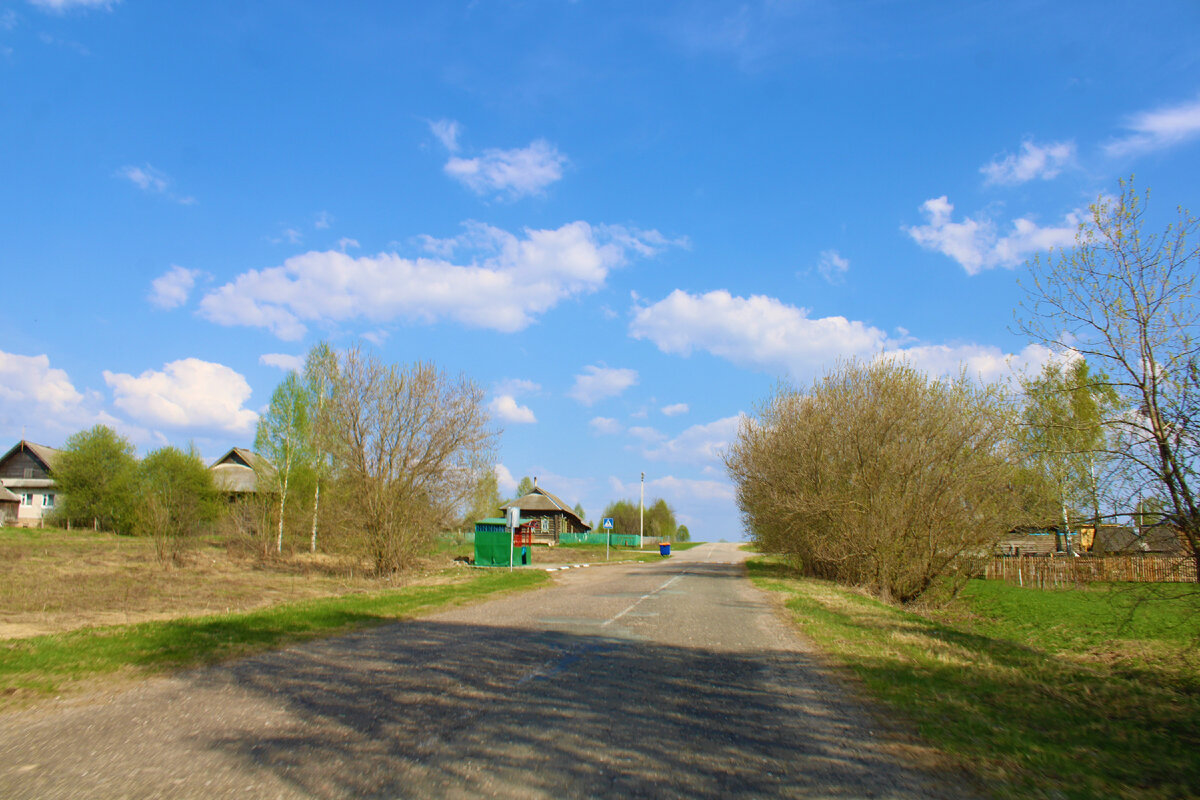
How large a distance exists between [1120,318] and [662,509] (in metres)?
126

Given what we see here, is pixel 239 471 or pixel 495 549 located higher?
pixel 239 471

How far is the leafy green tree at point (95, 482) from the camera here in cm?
4747

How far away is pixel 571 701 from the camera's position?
6.84m

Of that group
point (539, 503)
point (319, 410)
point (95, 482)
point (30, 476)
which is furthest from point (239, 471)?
point (319, 410)

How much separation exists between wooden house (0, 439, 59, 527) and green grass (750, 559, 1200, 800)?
2612 inches

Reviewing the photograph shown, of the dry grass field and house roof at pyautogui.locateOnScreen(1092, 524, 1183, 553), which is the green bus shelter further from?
house roof at pyautogui.locateOnScreen(1092, 524, 1183, 553)

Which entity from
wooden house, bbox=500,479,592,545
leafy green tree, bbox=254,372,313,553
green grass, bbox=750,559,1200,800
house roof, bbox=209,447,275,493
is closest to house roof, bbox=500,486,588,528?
wooden house, bbox=500,479,592,545

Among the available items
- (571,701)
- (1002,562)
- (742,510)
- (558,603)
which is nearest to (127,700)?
(571,701)

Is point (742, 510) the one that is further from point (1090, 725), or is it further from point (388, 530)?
point (1090, 725)

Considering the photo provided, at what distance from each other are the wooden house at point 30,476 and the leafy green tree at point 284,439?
31.8 meters

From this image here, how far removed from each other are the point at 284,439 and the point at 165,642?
1287 inches

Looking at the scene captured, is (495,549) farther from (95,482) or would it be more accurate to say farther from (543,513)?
(543,513)

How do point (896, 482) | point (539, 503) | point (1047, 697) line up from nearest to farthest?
1. point (1047, 697)
2. point (896, 482)
3. point (539, 503)

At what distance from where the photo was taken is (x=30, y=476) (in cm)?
6094
